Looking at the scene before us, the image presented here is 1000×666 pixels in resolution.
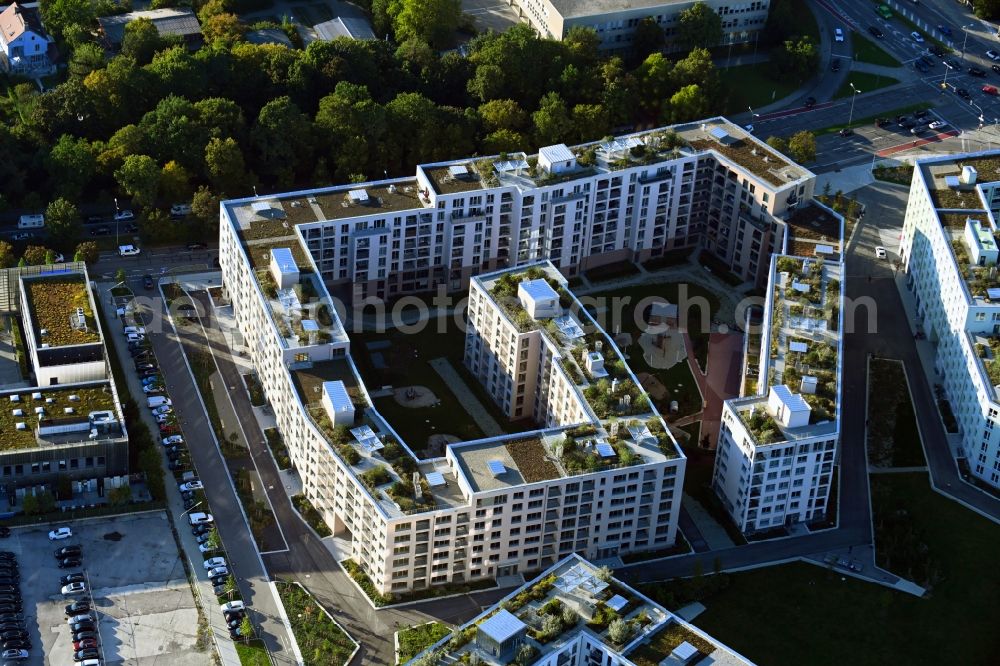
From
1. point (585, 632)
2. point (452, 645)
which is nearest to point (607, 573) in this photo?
point (585, 632)

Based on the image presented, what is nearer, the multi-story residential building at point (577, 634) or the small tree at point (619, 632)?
the multi-story residential building at point (577, 634)

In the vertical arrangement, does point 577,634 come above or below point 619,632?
below

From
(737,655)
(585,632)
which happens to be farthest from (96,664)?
(737,655)

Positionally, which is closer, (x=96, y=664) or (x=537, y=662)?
(x=537, y=662)

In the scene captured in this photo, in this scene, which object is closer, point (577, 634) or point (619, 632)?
point (619, 632)

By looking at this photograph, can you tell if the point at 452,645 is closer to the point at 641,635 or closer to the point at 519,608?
the point at 519,608

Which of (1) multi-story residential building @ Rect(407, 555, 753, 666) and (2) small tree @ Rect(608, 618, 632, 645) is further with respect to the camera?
(2) small tree @ Rect(608, 618, 632, 645)
